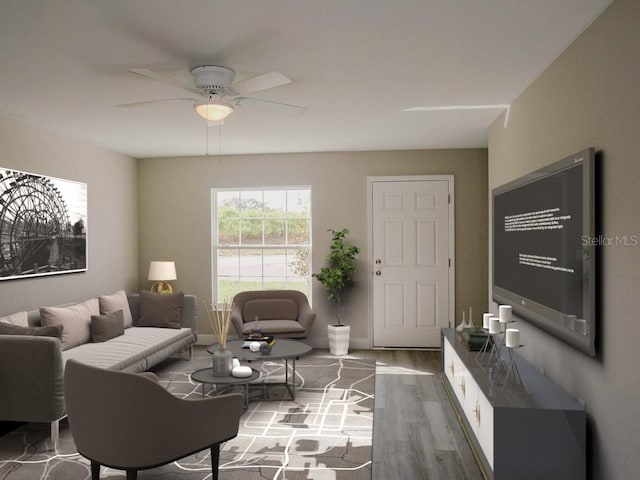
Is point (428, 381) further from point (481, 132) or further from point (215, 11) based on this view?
point (215, 11)

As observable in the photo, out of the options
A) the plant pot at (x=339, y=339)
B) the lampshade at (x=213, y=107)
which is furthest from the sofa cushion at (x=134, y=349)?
the lampshade at (x=213, y=107)

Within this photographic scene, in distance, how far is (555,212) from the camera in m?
3.05

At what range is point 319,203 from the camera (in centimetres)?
672

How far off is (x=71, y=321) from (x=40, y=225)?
1.03m

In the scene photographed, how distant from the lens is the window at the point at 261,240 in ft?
22.6

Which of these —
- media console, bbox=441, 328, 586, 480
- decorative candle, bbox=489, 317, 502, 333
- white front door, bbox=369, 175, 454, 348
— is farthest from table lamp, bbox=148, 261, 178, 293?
media console, bbox=441, 328, 586, 480

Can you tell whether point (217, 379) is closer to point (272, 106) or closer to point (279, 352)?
point (279, 352)

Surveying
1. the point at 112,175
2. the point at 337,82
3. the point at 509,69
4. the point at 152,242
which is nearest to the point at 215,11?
the point at 337,82

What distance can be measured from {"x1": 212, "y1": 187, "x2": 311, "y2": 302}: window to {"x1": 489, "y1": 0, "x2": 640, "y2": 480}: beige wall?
4.05 metres

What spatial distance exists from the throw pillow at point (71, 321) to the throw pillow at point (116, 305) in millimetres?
248

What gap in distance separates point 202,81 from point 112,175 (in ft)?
11.3

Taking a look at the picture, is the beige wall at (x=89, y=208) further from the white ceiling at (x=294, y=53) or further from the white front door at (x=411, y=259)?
the white front door at (x=411, y=259)

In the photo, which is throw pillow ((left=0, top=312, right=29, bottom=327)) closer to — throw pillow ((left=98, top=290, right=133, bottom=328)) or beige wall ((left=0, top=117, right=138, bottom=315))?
beige wall ((left=0, top=117, right=138, bottom=315))

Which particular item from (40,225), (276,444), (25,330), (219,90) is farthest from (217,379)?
(40,225)
